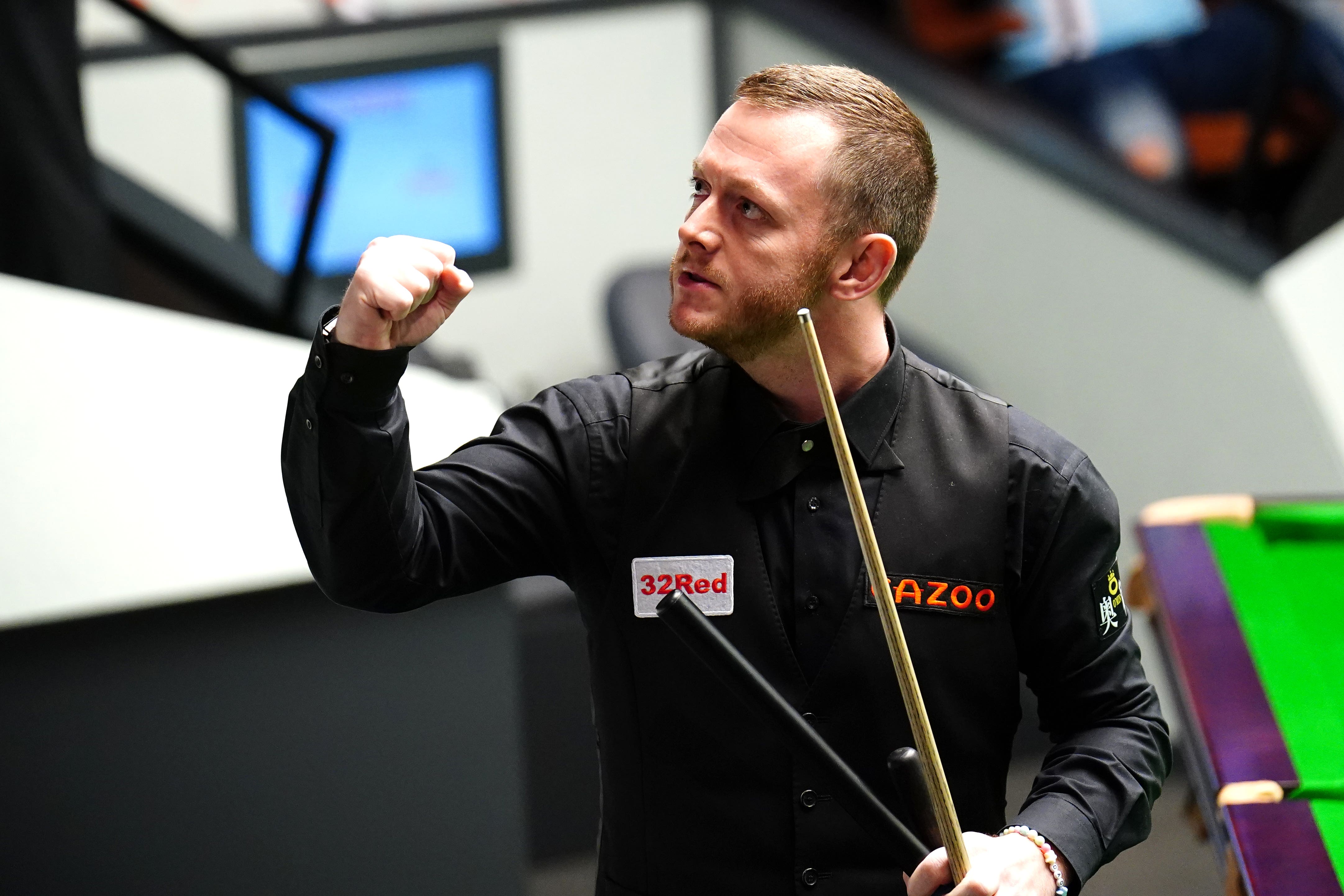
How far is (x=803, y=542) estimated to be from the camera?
51.9 inches

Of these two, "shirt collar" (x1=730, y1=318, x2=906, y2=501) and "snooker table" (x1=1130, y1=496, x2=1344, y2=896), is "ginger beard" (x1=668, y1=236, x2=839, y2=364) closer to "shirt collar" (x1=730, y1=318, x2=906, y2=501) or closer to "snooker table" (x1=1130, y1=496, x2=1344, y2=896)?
"shirt collar" (x1=730, y1=318, x2=906, y2=501)

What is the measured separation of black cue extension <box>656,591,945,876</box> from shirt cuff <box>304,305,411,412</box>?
259 millimetres

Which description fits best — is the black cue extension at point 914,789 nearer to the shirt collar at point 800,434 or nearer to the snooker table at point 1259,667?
the shirt collar at point 800,434

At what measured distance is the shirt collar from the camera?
133 cm

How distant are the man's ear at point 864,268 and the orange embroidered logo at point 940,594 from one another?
0.25 meters

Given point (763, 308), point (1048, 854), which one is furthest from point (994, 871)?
point (763, 308)

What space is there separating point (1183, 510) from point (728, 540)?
3.60 ft

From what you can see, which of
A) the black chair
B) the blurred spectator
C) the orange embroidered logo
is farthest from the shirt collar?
the blurred spectator

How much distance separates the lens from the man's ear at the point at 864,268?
128cm

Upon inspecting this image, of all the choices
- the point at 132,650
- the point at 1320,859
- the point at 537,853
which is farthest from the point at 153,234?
the point at 1320,859

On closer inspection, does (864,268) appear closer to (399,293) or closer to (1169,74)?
(399,293)

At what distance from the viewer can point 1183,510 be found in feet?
7.18

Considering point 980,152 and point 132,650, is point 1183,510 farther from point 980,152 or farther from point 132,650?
point 980,152

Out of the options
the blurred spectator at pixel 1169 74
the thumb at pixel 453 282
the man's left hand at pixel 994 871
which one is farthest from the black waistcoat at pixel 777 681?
the blurred spectator at pixel 1169 74
